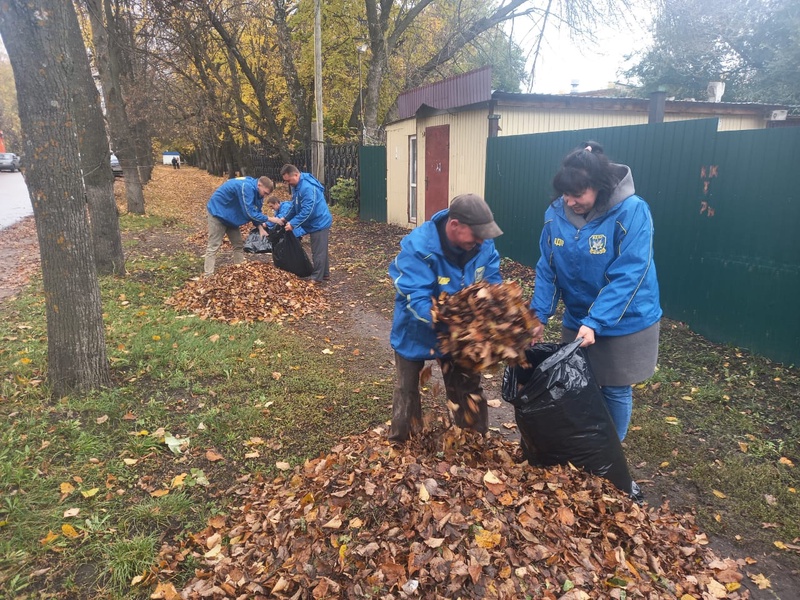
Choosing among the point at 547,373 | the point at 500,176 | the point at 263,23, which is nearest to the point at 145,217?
the point at 263,23

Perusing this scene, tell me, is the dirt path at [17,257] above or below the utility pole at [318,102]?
below

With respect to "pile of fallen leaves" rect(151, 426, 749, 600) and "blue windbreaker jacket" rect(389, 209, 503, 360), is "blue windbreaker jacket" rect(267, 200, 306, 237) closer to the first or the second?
"blue windbreaker jacket" rect(389, 209, 503, 360)

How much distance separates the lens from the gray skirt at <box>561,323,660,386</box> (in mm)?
3066

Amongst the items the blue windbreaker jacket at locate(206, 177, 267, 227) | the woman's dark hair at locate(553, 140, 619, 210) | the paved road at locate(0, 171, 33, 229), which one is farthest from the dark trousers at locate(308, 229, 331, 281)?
the paved road at locate(0, 171, 33, 229)

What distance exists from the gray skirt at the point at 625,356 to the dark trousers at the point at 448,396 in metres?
0.72

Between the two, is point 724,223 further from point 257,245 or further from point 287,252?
point 257,245

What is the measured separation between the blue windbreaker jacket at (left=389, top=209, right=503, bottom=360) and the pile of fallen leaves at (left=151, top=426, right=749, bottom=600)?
672 mm

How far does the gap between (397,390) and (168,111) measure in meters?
21.3

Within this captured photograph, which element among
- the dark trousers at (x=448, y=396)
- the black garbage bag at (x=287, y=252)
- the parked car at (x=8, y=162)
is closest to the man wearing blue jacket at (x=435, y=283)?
the dark trousers at (x=448, y=396)

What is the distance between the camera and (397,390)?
351cm

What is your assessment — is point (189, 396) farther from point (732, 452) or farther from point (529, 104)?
point (529, 104)

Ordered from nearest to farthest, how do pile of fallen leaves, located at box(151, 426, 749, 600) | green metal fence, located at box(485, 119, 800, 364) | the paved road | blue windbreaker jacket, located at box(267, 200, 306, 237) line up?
pile of fallen leaves, located at box(151, 426, 749, 600) < green metal fence, located at box(485, 119, 800, 364) < blue windbreaker jacket, located at box(267, 200, 306, 237) < the paved road

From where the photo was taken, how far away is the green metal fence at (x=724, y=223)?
5.24 metres

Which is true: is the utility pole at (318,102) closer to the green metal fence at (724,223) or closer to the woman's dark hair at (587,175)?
the green metal fence at (724,223)
